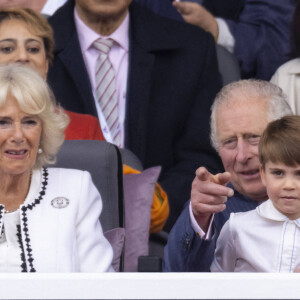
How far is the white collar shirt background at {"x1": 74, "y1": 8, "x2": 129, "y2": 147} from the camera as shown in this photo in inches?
87.1

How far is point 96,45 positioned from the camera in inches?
89.4

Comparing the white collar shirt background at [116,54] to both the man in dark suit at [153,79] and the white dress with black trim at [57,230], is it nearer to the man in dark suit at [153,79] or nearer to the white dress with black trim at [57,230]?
the man in dark suit at [153,79]

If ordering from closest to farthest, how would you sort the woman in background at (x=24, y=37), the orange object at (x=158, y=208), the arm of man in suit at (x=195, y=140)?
the orange object at (x=158, y=208) < the arm of man in suit at (x=195, y=140) < the woman in background at (x=24, y=37)

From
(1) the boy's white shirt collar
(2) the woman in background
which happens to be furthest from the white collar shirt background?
(1) the boy's white shirt collar

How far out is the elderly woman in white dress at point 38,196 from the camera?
150cm

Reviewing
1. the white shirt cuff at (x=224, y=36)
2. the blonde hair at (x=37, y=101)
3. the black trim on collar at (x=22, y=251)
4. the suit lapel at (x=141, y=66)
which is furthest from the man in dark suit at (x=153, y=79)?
the black trim on collar at (x=22, y=251)

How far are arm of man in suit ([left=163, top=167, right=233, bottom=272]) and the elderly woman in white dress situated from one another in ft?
0.59

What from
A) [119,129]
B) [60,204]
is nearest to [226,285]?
[60,204]

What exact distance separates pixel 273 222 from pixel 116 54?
100cm

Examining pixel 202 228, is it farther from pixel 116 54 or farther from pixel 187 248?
pixel 116 54

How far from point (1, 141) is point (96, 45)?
0.77m

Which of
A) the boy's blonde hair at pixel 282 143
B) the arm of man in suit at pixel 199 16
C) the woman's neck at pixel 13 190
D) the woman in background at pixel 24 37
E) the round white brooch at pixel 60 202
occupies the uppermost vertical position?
the arm of man in suit at pixel 199 16

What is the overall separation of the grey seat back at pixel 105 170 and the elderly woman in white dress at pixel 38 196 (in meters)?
0.06

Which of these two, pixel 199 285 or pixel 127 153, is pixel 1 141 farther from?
pixel 199 285
